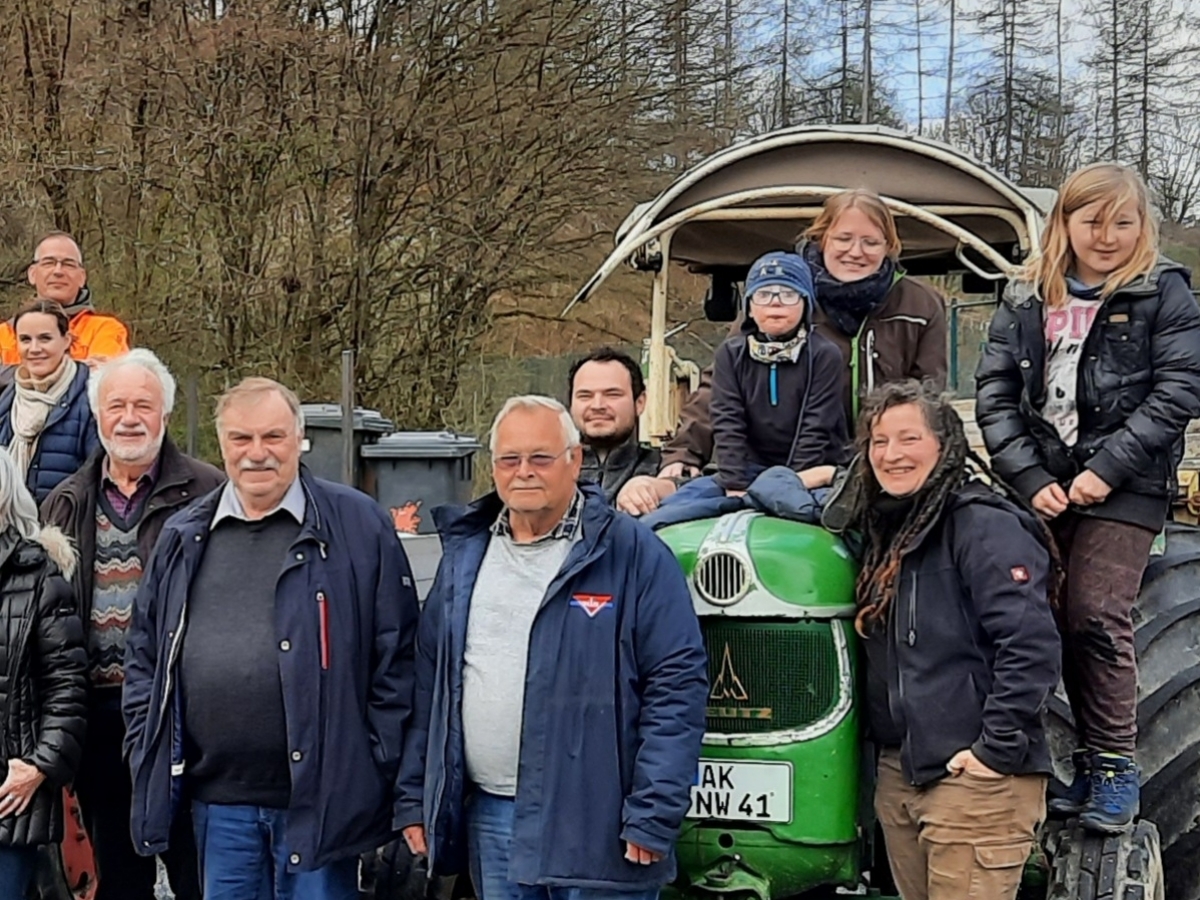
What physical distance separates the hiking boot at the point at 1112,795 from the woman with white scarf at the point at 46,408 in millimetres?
3011

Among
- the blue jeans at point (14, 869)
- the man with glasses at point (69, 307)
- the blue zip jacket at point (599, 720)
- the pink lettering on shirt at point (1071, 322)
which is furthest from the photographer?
the man with glasses at point (69, 307)

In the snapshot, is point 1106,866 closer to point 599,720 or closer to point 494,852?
point 599,720

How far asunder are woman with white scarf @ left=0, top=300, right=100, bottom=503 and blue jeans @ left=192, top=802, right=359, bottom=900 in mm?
1403

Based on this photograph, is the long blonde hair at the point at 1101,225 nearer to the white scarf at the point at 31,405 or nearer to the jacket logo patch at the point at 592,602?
the jacket logo patch at the point at 592,602

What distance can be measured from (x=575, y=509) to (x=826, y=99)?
786 inches

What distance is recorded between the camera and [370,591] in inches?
143

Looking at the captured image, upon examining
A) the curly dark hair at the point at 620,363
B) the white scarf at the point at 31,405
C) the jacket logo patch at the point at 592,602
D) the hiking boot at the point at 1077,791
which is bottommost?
the hiking boot at the point at 1077,791

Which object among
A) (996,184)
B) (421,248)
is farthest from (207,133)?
(996,184)

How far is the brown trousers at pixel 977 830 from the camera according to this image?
3305 millimetres

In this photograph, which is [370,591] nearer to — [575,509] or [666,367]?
[575,509]

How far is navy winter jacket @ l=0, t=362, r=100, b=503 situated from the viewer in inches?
179

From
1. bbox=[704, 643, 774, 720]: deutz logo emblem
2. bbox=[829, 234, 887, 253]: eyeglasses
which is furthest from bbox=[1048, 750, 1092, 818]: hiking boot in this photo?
bbox=[829, 234, 887, 253]: eyeglasses

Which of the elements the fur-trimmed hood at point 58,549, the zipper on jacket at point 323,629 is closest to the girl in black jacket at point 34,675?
the fur-trimmed hood at point 58,549

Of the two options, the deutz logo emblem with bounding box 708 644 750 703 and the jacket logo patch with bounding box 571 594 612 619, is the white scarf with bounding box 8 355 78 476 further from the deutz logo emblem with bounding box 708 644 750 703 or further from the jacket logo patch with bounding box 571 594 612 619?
the deutz logo emblem with bounding box 708 644 750 703
